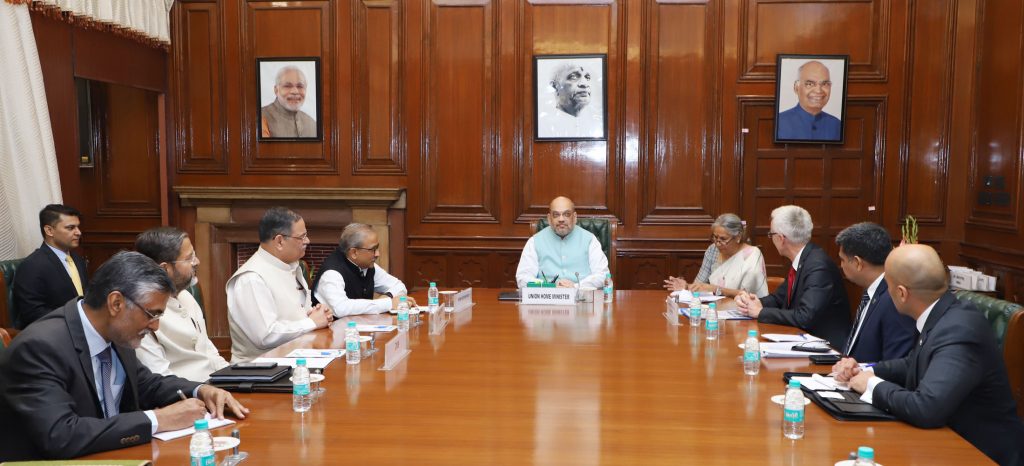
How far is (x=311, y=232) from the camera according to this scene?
6.87m

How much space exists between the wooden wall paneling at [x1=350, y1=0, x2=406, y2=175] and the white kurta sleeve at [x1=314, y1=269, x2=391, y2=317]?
9.01ft

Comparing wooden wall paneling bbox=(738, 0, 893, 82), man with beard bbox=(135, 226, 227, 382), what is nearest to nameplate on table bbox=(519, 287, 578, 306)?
man with beard bbox=(135, 226, 227, 382)

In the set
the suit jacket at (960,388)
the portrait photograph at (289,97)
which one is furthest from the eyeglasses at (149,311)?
the portrait photograph at (289,97)

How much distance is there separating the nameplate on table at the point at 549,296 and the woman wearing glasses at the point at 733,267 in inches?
33.4

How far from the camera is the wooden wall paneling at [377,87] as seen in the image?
6.75 m

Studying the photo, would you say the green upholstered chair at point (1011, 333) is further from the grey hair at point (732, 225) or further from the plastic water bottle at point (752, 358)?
the grey hair at point (732, 225)

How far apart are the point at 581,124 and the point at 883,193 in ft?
8.60

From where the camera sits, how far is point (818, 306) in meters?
3.81

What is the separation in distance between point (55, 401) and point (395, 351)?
1.24m

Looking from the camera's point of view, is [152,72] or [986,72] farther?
[152,72]

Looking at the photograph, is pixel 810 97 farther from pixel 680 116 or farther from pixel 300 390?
pixel 300 390

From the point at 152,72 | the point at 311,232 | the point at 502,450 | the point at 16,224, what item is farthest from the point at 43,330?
the point at 152,72

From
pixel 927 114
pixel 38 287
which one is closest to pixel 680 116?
pixel 927 114

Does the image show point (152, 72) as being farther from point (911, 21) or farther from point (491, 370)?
point (911, 21)
